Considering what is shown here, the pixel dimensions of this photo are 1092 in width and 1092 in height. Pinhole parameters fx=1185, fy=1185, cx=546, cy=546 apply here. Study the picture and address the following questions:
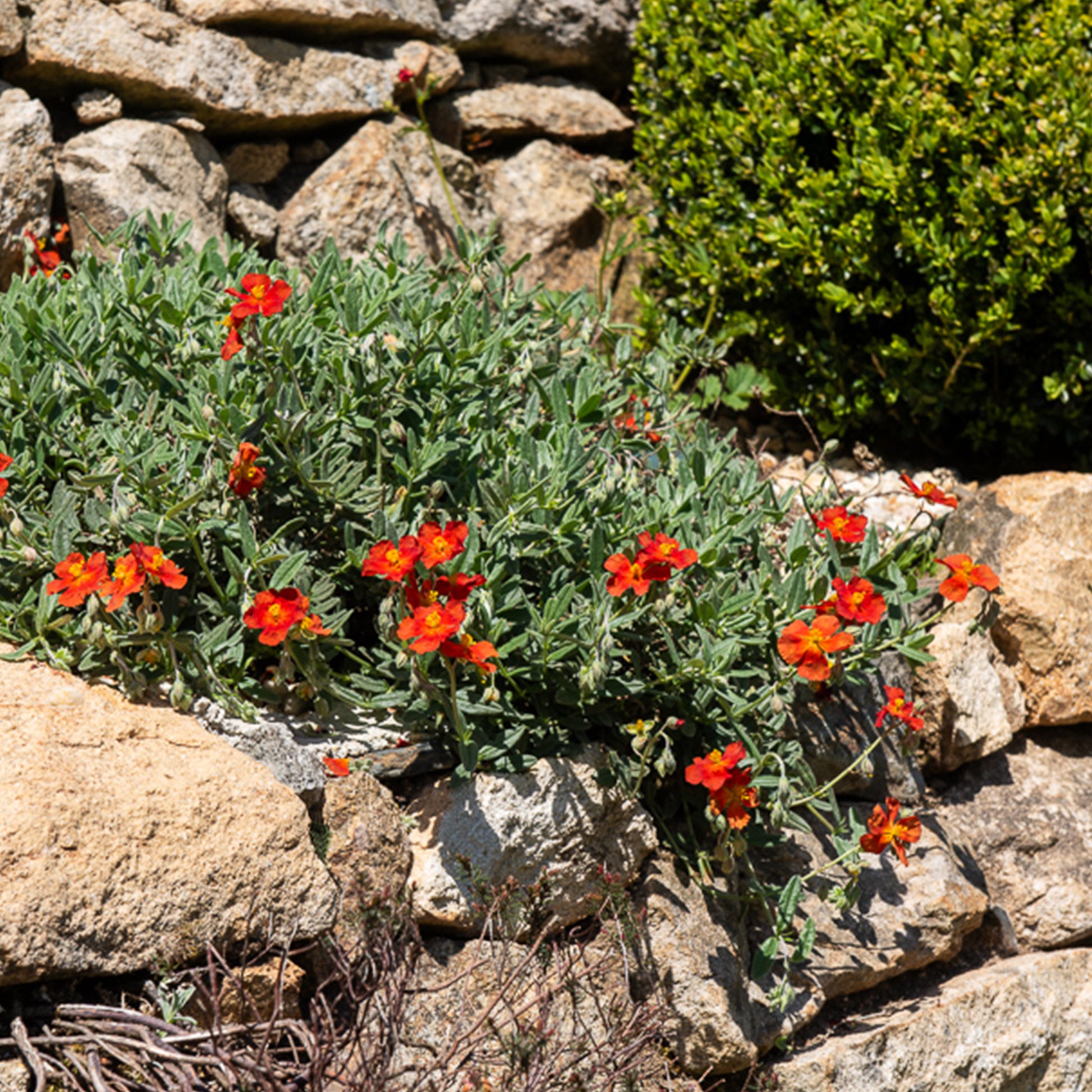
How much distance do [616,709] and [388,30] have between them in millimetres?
Answer: 3415

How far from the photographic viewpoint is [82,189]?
441cm

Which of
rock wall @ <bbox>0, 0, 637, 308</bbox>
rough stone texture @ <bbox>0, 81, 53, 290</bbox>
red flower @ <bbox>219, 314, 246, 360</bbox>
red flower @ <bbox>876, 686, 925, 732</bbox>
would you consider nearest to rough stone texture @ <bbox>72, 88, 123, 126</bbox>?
rock wall @ <bbox>0, 0, 637, 308</bbox>

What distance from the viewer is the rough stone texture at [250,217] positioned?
480 centimetres

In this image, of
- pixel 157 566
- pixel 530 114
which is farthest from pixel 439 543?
pixel 530 114

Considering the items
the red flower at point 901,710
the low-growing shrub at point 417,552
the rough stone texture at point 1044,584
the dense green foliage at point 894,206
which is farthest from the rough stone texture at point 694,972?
the dense green foliage at point 894,206

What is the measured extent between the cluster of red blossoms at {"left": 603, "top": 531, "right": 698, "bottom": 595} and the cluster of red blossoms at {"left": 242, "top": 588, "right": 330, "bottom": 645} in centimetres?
69

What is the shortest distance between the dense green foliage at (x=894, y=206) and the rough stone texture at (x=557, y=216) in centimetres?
44

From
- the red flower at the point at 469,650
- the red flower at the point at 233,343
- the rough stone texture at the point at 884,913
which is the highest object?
the red flower at the point at 233,343

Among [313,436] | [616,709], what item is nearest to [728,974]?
[616,709]

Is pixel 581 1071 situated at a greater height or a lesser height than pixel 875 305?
lesser

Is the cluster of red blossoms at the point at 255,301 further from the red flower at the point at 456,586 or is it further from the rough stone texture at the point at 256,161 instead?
the rough stone texture at the point at 256,161

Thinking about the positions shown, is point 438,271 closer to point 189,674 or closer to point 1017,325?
point 189,674

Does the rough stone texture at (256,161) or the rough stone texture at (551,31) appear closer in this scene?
the rough stone texture at (256,161)

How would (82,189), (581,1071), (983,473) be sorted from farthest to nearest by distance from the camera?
(983,473) < (82,189) < (581,1071)
